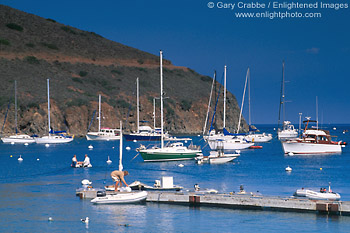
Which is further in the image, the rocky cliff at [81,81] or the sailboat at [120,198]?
the rocky cliff at [81,81]

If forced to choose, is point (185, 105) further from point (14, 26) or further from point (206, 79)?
point (14, 26)

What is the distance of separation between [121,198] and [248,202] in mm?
7383

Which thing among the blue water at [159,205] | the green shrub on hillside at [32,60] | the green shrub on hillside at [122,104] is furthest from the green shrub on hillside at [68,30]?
the blue water at [159,205]

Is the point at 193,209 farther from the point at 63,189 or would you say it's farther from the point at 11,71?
Result: the point at 11,71

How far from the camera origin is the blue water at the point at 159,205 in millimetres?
27359

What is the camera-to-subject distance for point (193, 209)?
31.2 m

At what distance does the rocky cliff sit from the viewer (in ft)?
383

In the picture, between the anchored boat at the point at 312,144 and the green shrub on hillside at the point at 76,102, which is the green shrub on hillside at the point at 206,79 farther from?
the anchored boat at the point at 312,144

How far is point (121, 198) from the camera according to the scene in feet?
105

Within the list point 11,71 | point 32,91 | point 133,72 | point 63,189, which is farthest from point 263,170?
point 133,72

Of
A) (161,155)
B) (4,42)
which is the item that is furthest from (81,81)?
(161,155)

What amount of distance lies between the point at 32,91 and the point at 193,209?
3751 inches

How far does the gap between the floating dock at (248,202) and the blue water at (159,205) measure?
438 mm

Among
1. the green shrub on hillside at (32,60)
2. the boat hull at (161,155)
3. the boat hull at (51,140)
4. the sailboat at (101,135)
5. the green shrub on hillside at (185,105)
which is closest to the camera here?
the boat hull at (161,155)
